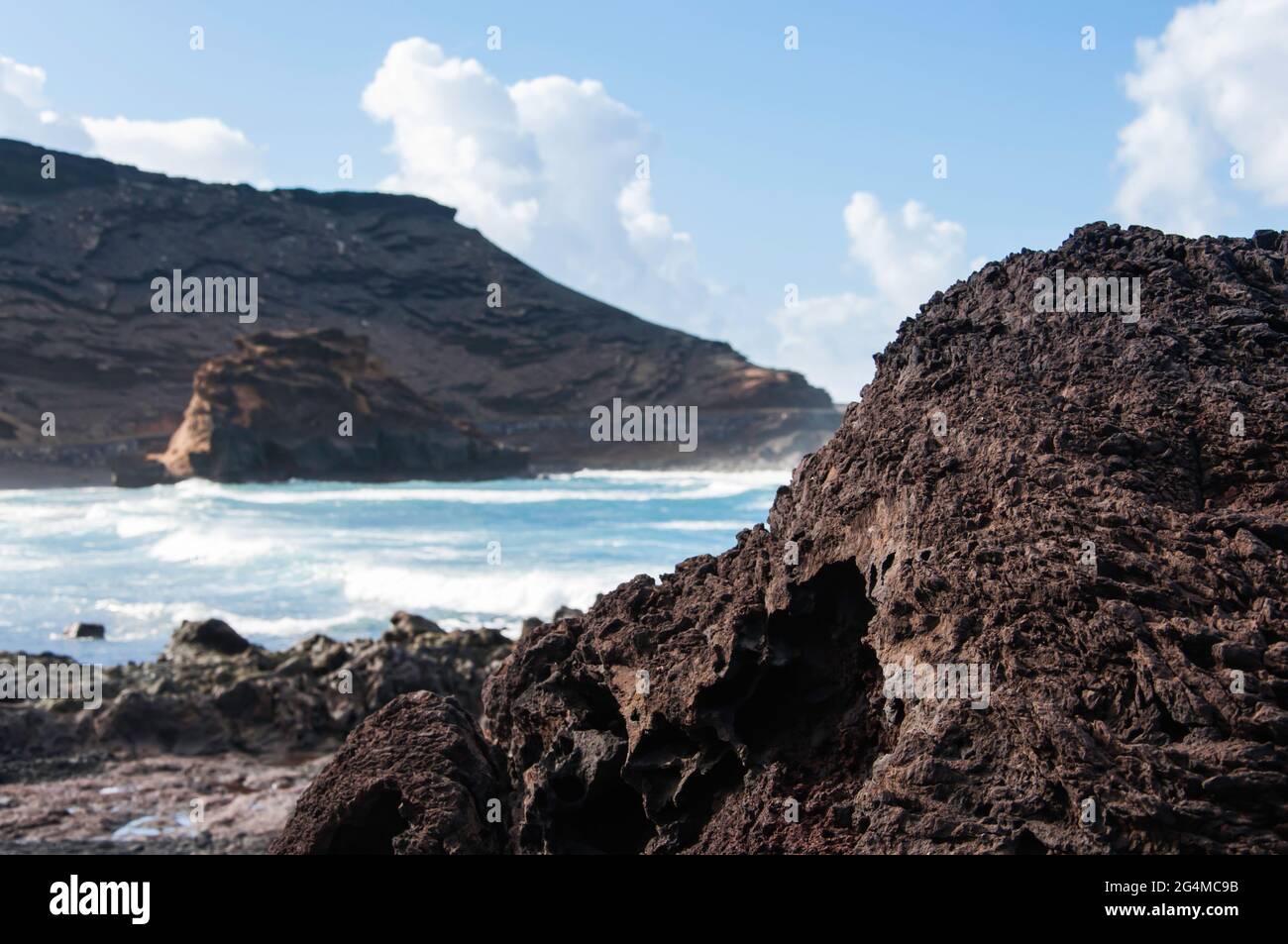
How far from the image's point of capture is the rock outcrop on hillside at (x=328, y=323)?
61906 millimetres

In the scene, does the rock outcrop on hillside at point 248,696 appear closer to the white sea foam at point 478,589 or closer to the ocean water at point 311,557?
the ocean water at point 311,557

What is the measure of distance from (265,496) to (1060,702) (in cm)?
3974

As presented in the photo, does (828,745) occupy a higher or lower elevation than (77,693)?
higher

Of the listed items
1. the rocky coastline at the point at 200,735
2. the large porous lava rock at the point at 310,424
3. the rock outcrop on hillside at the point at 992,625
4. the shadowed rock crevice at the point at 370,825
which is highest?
the large porous lava rock at the point at 310,424

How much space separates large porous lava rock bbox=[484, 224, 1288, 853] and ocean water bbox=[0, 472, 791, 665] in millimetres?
10154

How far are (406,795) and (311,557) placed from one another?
19179mm

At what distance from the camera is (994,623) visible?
2.34 meters

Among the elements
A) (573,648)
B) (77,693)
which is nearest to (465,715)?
(573,648)

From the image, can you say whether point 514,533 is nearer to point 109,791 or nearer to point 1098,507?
point 109,791

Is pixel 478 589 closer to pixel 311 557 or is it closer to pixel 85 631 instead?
pixel 311 557

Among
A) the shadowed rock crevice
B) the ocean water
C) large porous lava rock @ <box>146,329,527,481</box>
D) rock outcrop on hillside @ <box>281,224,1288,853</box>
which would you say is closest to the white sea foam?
the ocean water

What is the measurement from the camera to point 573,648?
11.0 ft

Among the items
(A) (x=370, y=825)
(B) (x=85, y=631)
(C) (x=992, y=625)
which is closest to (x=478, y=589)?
(B) (x=85, y=631)

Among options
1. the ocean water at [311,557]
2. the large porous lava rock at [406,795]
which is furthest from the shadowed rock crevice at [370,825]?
the ocean water at [311,557]
